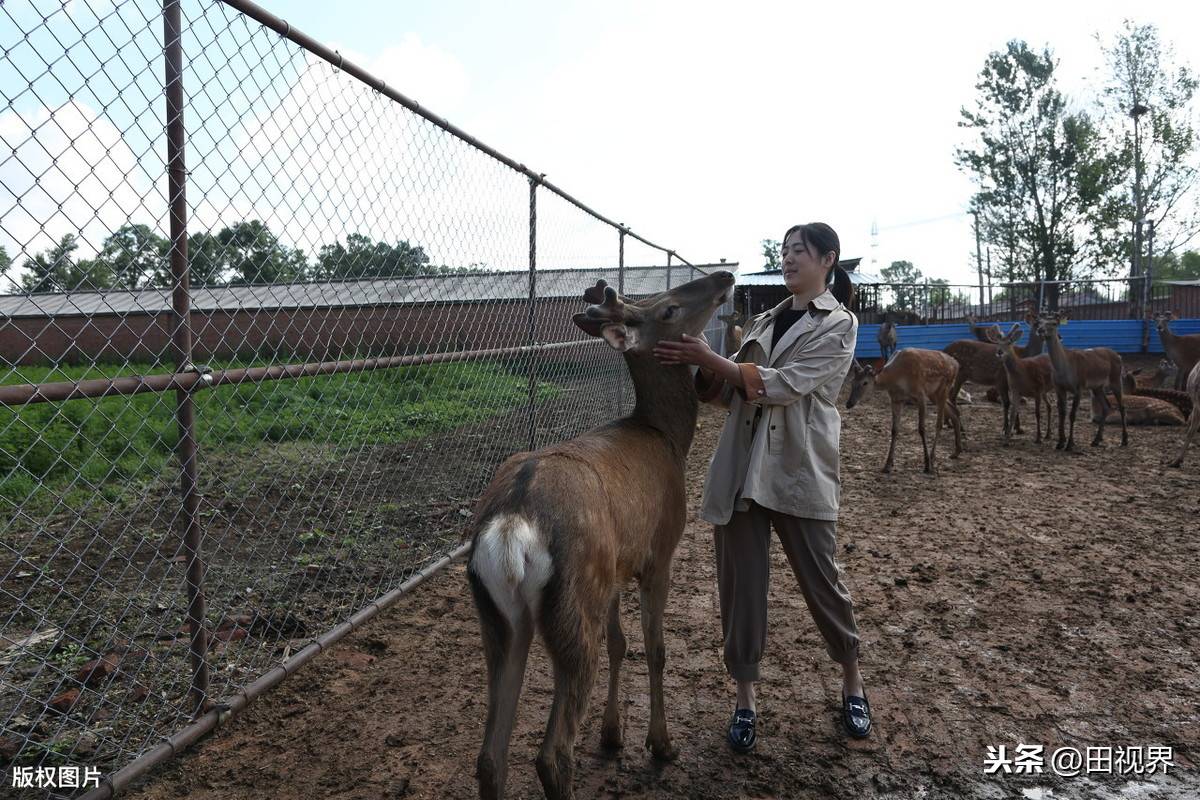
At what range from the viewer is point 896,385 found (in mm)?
9820

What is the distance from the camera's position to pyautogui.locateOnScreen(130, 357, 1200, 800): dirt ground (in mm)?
2938

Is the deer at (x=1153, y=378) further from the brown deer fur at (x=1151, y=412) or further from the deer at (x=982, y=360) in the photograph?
the deer at (x=982, y=360)

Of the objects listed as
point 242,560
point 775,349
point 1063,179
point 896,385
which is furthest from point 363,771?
point 1063,179

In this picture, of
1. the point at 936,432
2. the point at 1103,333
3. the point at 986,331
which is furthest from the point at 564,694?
the point at 1103,333

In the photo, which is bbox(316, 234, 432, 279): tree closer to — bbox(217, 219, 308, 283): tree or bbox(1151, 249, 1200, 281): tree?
bbox(217, 219, 308, 283): tree

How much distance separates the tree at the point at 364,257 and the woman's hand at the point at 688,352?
1778 millimetres

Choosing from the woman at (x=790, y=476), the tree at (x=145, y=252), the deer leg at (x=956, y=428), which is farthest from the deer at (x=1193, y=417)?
the tree at (x=145, y=252)

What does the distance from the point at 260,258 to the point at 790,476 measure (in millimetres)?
3613

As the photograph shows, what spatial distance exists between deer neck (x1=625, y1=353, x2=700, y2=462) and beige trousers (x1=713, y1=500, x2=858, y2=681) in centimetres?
59

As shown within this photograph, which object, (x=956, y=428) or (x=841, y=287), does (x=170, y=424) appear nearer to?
(x=841, y=287)

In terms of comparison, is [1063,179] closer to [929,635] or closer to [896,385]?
[896,385]

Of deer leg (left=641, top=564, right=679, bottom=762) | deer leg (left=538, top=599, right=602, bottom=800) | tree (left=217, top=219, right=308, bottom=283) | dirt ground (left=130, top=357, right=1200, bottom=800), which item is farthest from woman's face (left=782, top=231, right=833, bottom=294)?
tree (left=217, top=219, right=308, bottom=283)

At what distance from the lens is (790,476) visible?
3096 millimetres

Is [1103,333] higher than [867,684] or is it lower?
higher
